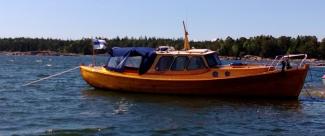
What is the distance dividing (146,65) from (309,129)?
36.0 feet

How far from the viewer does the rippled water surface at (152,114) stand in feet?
55.3

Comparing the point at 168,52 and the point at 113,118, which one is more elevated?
the point at 168,52

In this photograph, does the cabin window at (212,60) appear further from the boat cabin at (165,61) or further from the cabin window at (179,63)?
the cabin window at (179,63)

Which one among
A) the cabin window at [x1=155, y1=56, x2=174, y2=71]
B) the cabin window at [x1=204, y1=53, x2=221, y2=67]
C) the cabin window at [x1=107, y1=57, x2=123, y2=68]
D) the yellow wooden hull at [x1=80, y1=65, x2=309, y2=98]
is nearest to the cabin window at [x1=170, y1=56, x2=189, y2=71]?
the cabin window at [x1=155, y1=56, x2=174, y2=71]

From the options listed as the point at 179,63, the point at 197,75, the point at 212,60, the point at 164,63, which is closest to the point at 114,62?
the point at 164,63

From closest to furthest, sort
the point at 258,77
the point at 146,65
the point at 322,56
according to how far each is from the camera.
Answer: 1. the point at 258,77
2. the point at 146,65
3. the point at 322,56

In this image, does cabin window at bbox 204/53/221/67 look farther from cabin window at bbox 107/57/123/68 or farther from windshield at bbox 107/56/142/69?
cabin window at bbox 107/57/123/68

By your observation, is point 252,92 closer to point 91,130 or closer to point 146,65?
point 146,65

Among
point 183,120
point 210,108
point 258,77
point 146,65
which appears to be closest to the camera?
point 183,120

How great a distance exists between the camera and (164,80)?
26359mm

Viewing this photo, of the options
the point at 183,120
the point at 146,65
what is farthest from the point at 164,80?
the point at 183,120

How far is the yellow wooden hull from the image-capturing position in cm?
2492

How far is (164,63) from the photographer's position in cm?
2673

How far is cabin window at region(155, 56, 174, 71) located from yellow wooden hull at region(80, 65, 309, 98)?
0.35 metres
